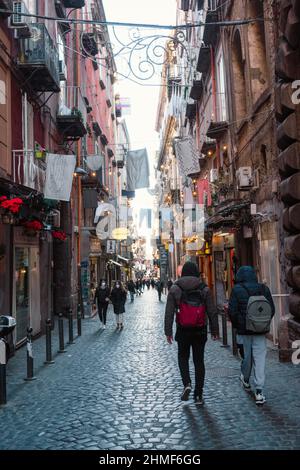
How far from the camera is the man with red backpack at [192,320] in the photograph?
23.4ft

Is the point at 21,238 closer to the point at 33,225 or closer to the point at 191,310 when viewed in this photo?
the point at 33,225

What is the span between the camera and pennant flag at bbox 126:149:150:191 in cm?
2092

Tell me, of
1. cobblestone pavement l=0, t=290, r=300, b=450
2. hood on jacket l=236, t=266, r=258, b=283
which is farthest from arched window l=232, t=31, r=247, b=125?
hood on jacket l=236, t=266, r=258, b=283

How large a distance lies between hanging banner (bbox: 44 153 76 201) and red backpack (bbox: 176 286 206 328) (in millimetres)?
8006

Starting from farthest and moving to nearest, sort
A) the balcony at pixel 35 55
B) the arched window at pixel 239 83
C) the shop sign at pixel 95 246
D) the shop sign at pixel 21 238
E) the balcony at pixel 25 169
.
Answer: the shop sign at pixel 95 246
the arched window at pixel 239 83
the balcony at pixel 35 55
the balcony at pixel 25 169
the shop sign at pixel 21 238

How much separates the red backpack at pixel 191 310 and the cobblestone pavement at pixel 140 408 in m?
1.17

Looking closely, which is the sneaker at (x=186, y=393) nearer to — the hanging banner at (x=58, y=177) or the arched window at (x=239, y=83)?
the hanging banner at (x=58, y=177)

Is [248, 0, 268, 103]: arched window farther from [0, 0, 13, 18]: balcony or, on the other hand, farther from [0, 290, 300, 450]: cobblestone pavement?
[0, 290, 300, 450]: cobblestone pavement

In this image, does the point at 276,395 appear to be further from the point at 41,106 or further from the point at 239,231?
the point at 41,106

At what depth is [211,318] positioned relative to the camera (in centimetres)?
725

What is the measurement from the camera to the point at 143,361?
36.4 feet

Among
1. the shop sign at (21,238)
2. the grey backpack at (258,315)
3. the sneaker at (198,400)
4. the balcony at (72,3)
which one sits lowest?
the sneaker at (198,400)

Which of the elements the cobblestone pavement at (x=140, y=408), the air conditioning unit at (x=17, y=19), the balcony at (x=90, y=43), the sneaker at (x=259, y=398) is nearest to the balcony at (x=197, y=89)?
the balcony at (x=90, y=43)
